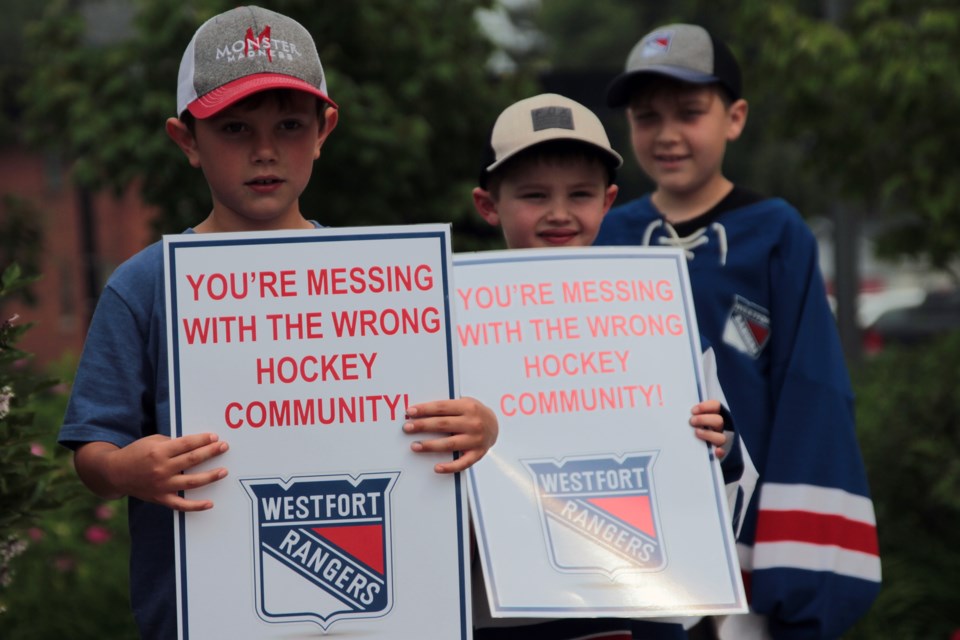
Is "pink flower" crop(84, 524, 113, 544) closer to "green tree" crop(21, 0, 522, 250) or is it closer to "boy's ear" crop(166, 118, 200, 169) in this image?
"green tree" crop(21, 0, 522, 250)

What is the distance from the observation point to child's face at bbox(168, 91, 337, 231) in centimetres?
256

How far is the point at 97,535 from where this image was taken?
6.19 meters

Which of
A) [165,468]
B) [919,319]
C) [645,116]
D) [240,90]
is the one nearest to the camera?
[165,468]

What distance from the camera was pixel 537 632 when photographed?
2.85 m

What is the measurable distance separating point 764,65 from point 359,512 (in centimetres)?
590

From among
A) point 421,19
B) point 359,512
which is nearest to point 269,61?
point 359,512

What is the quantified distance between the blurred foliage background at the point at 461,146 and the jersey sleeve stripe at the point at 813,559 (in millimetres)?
2279

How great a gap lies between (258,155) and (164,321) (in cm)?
35

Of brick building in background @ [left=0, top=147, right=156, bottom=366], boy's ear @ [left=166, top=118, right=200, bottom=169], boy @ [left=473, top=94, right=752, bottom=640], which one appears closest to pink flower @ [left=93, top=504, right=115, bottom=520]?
boy @ [left=473, top=94, right=752, bottom=640]

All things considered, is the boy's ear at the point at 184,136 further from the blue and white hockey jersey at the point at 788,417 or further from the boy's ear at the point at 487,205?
the blue and white hockey jersey at the point at 788,417

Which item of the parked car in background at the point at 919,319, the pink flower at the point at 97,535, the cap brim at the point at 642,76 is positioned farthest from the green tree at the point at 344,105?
the parked car in background at the point at 919,319

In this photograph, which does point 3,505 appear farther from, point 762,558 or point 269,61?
point 762,558

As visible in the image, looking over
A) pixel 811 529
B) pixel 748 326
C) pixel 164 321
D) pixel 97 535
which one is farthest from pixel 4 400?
pixel 97 535

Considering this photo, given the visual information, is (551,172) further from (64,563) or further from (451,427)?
(64,563)
